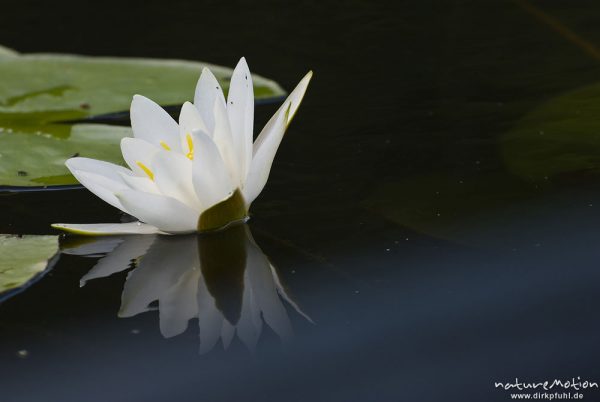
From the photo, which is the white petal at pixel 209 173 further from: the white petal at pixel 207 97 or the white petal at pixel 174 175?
the white petal at pixel 207 97

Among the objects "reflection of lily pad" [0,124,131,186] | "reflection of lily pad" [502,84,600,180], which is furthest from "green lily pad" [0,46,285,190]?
"reflection of lily pad" [502,84,600,180]

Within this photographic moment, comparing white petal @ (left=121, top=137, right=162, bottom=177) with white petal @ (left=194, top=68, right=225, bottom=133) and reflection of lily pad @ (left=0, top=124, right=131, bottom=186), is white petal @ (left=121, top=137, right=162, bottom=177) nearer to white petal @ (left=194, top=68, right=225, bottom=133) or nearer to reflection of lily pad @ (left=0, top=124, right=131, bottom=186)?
white petal @ (left=194, top=68, right=225, bottom=133)

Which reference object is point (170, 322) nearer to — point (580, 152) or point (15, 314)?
point (15, 314)

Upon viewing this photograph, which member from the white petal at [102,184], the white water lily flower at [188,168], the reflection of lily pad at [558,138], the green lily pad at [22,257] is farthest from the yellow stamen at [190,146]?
the reflection of lily pad at [558,138]

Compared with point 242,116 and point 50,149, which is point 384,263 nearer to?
point 242,116

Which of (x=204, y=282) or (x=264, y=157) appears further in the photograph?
(x=264, y=157)

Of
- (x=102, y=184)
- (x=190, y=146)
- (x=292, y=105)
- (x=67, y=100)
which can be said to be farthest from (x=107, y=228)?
(x=67, y=100)
